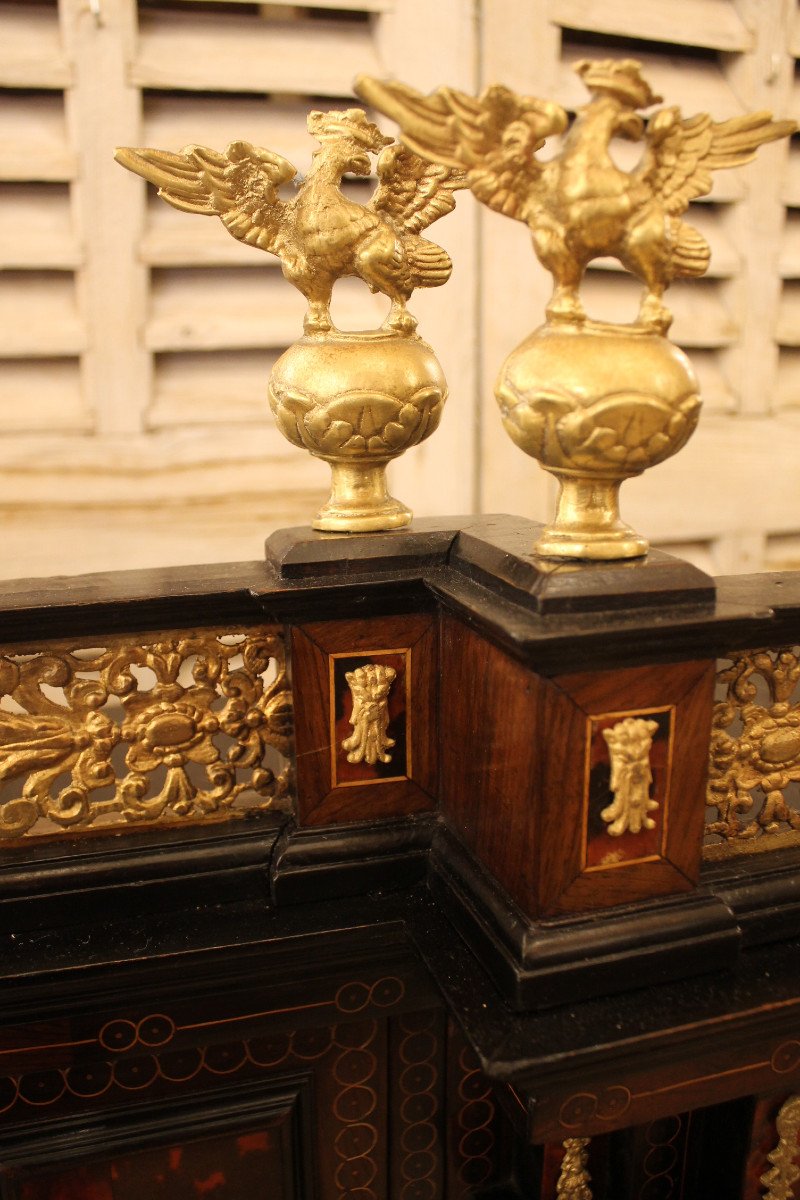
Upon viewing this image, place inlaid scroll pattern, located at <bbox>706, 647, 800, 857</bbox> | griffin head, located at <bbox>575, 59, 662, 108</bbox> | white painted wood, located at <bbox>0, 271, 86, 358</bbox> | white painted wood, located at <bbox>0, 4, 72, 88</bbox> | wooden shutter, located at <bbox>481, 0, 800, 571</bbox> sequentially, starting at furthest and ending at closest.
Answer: wooden shutter, located at <bbox>481, 0, 800, 571</bbox> < white painted wood, located at <bbox>0, 271, 86, 358</bbox> < white painted wood, located at <bbox>0, 4, 72, 88</bbox> < inlaid scroll pattern, located at <bbox>706, 647, 800, 857</bbox> < griffin head, located at <bbox>575, 59, 662, 108</bbox>

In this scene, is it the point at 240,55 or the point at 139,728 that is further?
the point at 240,55

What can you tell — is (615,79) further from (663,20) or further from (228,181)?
(663,20)

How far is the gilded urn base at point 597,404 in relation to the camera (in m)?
0.86

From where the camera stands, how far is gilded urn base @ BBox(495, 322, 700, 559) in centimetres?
86

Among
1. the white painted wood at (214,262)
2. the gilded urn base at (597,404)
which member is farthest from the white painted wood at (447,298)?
the gilded urn base at (597,404)

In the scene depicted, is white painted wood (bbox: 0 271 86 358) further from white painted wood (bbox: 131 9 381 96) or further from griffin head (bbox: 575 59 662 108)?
griffin head (bbox: 575 59 662 108)

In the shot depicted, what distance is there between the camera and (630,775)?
0.90 metres

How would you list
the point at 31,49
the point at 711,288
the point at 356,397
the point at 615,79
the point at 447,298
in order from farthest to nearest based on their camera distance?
the point at 711,288, the point at 447,298, the point at 31,49, the point at 356,397, the point at 615,79

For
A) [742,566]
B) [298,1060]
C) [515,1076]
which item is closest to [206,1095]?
[298,1060]

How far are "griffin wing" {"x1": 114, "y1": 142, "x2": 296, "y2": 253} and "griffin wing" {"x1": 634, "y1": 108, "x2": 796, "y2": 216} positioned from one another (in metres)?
0.42

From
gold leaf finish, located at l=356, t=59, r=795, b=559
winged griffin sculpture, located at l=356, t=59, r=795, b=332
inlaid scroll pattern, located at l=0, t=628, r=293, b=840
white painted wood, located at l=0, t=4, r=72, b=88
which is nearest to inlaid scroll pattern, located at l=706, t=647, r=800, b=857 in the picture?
gold leaf finish, located at l=356, t=59, r=795, b=559

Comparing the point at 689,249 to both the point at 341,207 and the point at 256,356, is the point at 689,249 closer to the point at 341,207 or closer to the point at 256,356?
the point at 341,207

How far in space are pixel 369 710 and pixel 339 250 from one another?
1.76 ft

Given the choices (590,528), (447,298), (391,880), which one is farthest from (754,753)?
(447,298)
